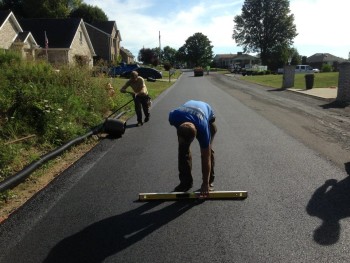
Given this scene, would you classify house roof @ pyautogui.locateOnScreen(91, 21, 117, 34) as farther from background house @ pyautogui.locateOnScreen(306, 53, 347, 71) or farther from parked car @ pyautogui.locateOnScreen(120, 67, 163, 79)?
background house @ pyautogui.locateOnScreen(306, 53, 347, 71)

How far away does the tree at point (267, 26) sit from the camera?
89000mm

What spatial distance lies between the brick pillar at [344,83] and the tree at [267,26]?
236 ft

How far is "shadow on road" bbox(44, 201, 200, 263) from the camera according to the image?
12.9ft

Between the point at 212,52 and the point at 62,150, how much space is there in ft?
438

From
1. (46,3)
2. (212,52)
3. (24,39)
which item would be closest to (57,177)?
(24,39)

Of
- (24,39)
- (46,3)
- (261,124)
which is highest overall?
(46,3)

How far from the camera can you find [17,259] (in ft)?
12.7

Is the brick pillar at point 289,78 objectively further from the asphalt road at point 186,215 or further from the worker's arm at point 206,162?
the worker's arm at point 206,162

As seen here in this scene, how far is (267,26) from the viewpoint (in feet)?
297

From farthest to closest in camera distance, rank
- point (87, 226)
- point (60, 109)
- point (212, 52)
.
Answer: point (212, 52), point (60, 109), point (87, 226)

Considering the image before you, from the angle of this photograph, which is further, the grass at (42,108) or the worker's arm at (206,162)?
the grass at (42,108)

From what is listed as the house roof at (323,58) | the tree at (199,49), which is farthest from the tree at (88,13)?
the tree at (199,49)

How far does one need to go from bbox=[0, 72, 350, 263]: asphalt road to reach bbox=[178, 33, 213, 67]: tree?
130201 mm

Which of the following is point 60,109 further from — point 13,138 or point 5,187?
point 5,187
